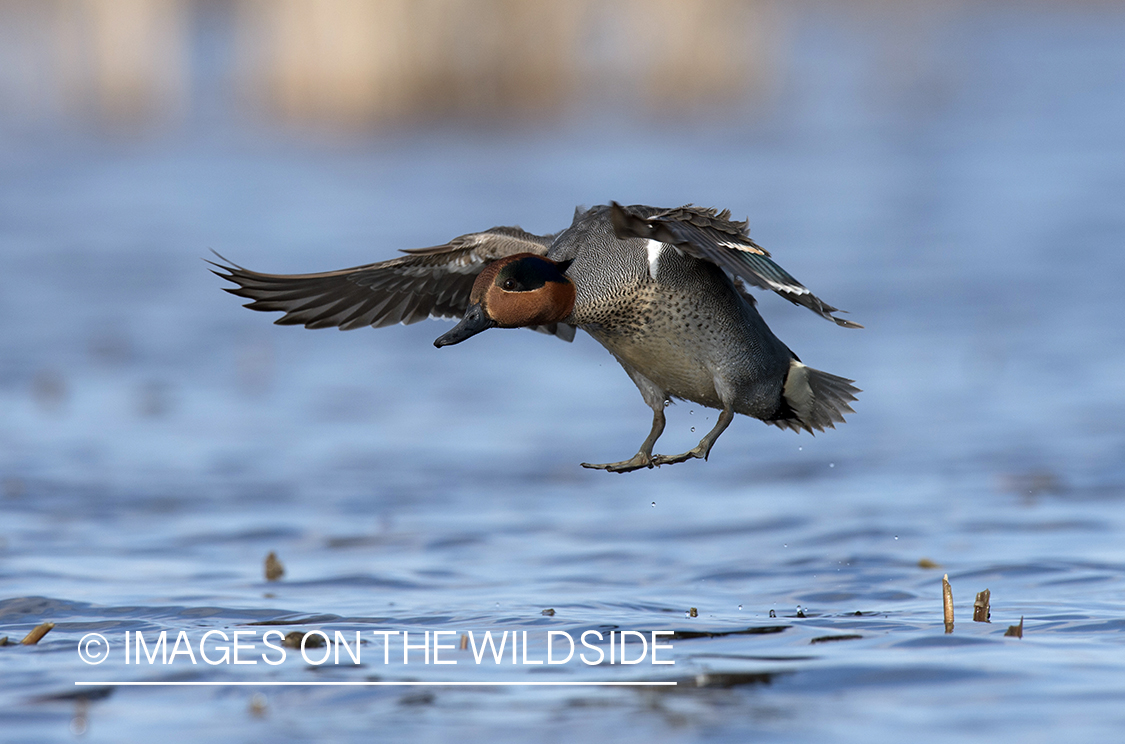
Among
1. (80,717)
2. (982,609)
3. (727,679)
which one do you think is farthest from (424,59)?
(80,717)

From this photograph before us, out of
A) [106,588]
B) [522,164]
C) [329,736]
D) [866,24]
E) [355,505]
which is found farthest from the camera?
[866,24]

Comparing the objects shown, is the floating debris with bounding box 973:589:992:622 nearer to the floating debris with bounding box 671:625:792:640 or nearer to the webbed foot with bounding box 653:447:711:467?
the floating debris with bounding box 671:625:792:640

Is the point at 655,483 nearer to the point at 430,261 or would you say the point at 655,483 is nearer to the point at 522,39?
the point at 430,261

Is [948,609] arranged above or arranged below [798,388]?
below

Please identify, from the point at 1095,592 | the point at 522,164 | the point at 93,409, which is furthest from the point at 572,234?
the point at 522,164

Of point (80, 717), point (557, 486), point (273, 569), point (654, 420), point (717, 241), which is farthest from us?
point (557, 486)

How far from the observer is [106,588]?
18.8 ft

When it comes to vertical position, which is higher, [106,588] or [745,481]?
[745,481]

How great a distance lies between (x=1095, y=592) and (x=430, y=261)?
2.62 metres

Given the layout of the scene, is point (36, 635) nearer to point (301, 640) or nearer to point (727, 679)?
point (301, 640)

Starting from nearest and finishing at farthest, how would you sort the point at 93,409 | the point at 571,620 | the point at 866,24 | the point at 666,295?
the point at 666,295
the point at 571,620
the point at 93,409
the point at 866,24

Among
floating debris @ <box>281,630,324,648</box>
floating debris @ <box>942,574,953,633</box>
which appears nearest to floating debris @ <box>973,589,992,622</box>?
floating debris @ <box>942,574,953,633</box>

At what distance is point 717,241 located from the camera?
4.43m
